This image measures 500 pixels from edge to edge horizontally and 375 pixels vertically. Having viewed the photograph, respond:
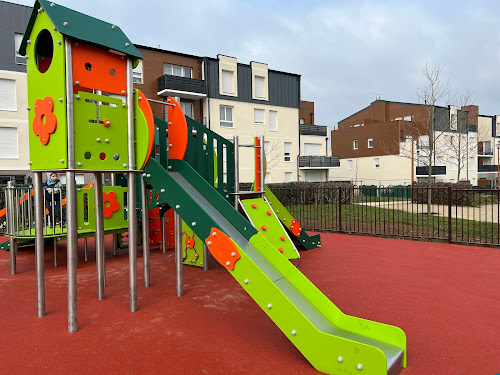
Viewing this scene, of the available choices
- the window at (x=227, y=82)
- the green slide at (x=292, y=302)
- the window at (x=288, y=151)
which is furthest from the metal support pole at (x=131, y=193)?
the window at (x=288, y=151)

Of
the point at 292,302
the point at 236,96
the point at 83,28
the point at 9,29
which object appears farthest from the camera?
the point at 236,96

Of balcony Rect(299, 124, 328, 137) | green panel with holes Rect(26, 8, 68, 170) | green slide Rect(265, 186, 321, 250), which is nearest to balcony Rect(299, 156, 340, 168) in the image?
balcony Rect(299, 124, 328, 137)

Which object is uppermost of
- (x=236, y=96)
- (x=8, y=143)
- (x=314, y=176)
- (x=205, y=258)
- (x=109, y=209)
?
(x=236, y=96)

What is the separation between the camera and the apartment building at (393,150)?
34.4m

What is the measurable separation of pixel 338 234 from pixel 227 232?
7.25 meters

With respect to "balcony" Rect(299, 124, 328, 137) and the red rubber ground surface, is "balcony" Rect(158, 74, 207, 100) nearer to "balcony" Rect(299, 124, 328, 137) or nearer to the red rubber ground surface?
Answer: "balcony" Rect(299, 124, 328, 137)

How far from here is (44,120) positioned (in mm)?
3891

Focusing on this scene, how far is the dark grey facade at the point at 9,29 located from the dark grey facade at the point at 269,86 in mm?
10712

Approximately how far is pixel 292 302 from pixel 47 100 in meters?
3.20

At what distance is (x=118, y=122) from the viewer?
4023mm

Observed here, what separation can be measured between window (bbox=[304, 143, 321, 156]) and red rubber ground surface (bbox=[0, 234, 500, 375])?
25370 millimetres

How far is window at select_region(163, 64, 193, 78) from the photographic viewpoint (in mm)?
24417

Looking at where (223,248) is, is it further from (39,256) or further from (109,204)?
(109,204)

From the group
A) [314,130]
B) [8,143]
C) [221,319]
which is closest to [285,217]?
[221,319]
